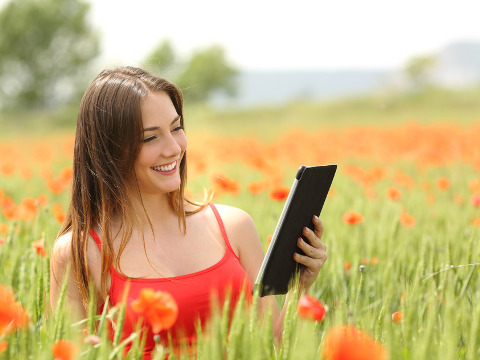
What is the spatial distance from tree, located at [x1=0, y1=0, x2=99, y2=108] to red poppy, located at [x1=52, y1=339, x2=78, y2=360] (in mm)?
31837

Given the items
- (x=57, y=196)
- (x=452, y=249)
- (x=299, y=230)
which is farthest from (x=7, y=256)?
(x=57, y=196)

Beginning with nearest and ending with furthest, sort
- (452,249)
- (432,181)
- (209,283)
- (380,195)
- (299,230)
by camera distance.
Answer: (299,230) → (209,283) → (452,249) → (380,195) → (432,181)

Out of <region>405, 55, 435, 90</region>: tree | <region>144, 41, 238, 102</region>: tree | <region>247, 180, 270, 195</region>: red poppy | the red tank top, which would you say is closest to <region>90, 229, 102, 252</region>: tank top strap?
the red tank top

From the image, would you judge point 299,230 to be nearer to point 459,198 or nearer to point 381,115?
point 459,198

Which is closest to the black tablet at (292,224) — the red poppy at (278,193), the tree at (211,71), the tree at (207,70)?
the red poppy at (278,193)

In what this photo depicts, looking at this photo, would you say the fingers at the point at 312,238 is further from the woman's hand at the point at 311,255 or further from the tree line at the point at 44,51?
the tree line at the point at 44,51

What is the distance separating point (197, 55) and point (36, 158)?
36659 mm

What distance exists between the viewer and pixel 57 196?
4.18m

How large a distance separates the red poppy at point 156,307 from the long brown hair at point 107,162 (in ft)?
1.69

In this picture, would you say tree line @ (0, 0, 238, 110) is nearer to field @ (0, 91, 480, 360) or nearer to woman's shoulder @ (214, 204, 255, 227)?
field @ (0, 91, 480, 360)

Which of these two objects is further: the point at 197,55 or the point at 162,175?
the point at 197,55

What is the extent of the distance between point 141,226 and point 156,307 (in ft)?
2.12

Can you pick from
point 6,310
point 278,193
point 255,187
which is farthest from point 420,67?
point 6,310

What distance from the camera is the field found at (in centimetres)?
90
